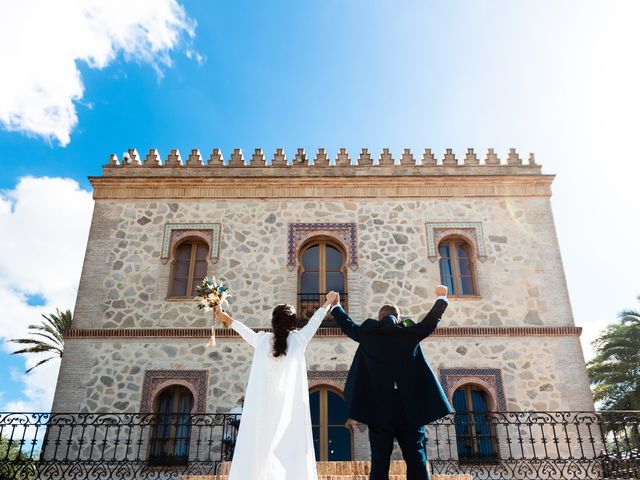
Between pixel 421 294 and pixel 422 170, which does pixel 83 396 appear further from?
pixel 422 170

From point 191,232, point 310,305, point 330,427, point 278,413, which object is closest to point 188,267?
point 191,232

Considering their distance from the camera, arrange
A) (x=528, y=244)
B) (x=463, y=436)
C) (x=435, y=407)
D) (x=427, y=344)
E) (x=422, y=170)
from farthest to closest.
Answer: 1. (x=422, y=170)
2. (x=528, y=244)
3. (x=427, y=344)
4. (x=463, y=436)
5. (x=435, y=407)

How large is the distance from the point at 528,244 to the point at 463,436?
448 centimetres

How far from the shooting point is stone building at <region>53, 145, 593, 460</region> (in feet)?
37.2

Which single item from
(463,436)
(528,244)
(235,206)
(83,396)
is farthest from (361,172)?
(83,396)

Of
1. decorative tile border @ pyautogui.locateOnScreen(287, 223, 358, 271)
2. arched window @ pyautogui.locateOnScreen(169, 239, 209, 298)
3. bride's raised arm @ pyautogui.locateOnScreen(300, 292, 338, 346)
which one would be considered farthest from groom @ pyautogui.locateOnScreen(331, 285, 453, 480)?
arched window @ pyautogui.locateOnScreen(169, 239, 209, 298)

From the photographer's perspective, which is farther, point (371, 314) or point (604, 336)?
point (604, 336)

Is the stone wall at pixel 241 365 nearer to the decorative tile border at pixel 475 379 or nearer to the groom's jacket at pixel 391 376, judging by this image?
the decorative tile border at pixel 475 379

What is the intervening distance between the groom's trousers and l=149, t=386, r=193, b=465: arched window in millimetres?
6585

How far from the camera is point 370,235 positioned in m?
12.8

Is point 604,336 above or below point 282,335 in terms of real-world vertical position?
above

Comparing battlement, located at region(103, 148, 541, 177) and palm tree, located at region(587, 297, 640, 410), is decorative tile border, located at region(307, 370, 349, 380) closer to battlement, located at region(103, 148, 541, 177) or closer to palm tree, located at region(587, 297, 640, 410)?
battlement, located at region(103, 148, 541, 177)

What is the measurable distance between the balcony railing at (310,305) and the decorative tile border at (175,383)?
7.37ft

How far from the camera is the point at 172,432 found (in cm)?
1095
